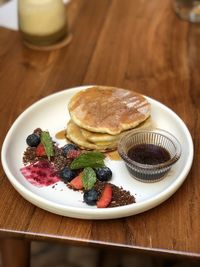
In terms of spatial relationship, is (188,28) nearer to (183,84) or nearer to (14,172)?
(183,84)

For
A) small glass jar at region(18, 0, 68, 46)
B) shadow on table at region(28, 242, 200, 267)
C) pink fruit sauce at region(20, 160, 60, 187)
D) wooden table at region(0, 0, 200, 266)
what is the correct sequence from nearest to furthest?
1. wooden table at region(0, 0, 200, 266)
2. pink fruit sauce at region(20, 160, 60, 187)
3. small glass jar at region(18, 0, 68, 46)
4. shadow on table at region(28, 242, 200, 267)

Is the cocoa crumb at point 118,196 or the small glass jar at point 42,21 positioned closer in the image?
the cocoa crumb at point 118,196

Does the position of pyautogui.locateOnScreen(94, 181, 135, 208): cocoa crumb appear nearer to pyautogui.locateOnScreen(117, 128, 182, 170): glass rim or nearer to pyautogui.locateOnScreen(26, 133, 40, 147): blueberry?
pyautogui.locateOnScreen(117, 128, 182, 170): glass rim

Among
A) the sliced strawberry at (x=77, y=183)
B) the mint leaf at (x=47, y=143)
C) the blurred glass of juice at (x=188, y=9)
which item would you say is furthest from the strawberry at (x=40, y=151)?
the blurred glass of juice at (x=188, y=9)

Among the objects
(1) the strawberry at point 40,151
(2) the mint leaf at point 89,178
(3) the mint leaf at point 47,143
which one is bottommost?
(1) the strawberry at point 40,151

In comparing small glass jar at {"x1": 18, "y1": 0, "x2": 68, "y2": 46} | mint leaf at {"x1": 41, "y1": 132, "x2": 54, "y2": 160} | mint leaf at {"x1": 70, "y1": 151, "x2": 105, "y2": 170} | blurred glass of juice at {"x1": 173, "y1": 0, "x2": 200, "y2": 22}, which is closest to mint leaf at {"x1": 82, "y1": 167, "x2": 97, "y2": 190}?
mint leaf at {"x1": 70, "y1": 151, "x2": 105, "y2": 170}

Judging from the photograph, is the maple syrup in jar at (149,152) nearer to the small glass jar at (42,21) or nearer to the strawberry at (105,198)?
the strawberry at (105,198)

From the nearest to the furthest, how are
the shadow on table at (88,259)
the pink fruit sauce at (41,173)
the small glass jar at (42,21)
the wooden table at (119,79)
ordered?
the wooden table at (119,79) → the pink fruit sauce at (41,173) → the small glass jar at (42,21) → the shadow on table at (88,259)
